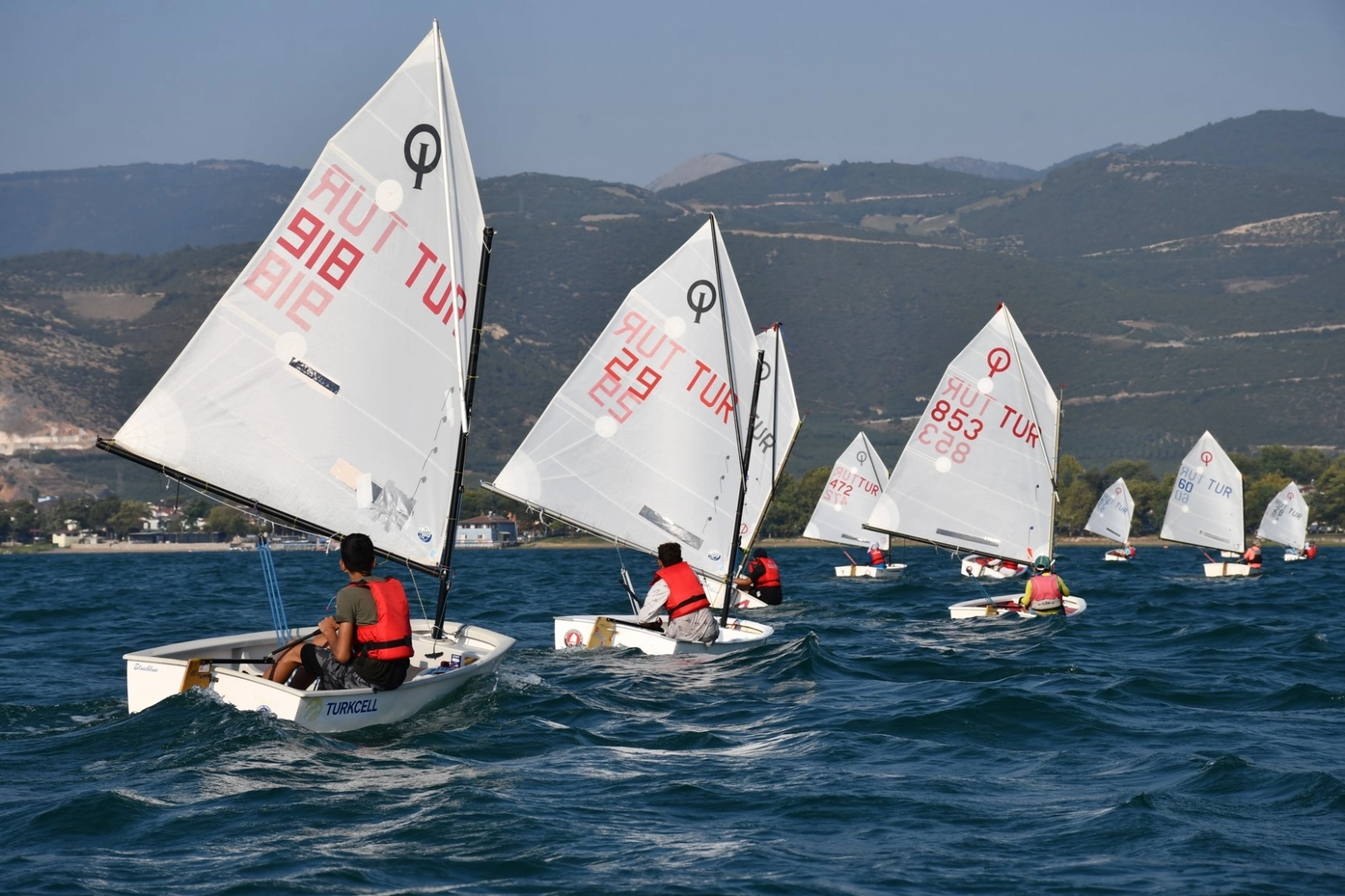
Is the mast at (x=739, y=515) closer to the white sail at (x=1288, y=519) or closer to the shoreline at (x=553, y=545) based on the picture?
the white sail at (x=1288, y=519)

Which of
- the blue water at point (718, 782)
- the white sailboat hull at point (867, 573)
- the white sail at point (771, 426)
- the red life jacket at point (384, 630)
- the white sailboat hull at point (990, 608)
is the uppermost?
the white sail at point (771, 426)

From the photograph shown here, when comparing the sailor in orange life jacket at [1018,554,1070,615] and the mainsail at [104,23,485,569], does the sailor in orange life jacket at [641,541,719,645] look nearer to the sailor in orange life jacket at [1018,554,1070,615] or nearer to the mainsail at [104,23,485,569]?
the mainsail at [104,23,485,569]

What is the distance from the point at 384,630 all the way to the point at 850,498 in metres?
55.3

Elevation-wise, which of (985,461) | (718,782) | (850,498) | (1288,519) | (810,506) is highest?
(810,506)

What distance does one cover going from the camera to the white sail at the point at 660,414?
25.9m

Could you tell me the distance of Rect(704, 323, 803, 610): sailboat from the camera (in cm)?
3080

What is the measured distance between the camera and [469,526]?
15375cm

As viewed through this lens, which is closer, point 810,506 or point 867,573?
point 867,573

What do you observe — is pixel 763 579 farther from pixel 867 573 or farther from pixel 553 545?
pixel 553 545

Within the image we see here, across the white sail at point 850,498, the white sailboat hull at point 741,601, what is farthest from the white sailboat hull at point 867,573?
the white sailboat hull at point 741,601

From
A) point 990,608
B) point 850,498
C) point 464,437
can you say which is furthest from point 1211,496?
point 464,437

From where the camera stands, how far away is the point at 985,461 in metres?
35.8

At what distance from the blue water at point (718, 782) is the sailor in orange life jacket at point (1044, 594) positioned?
18.0 feet

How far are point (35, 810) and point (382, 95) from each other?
8.88 metres
